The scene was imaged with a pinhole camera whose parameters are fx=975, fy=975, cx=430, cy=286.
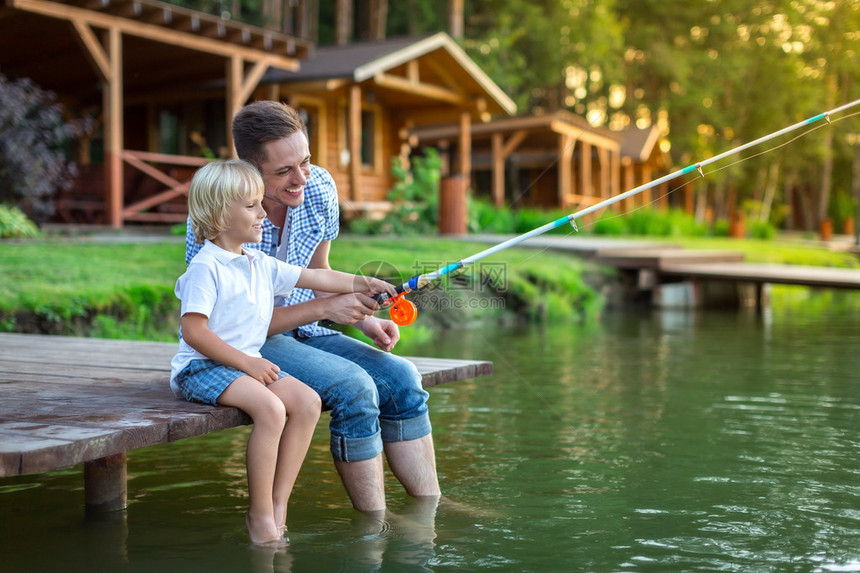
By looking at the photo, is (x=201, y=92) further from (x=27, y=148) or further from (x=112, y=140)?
(x=27, y=148)

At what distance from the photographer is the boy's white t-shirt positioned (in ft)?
9.58

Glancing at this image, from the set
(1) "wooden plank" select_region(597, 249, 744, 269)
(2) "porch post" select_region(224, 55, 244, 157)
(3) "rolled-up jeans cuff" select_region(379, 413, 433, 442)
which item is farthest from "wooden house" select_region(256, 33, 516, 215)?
(3) "rolled-up jeans cuff" select_region(379, 413, 433, 442)

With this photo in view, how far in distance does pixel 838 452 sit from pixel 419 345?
4.29 metres

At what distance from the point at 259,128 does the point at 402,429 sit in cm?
112

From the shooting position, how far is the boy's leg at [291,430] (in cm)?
297

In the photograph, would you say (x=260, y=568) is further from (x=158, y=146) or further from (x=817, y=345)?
(x=158, y=146)

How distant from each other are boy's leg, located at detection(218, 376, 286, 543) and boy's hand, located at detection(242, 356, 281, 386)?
0.08 ft

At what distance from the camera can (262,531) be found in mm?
2918

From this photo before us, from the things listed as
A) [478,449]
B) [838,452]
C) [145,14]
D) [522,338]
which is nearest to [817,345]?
[522,338]

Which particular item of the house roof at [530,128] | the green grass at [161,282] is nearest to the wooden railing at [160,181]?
the green grass at [161,282]

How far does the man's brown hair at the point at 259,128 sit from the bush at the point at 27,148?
790 centimetres

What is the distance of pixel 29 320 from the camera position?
6.16 meters

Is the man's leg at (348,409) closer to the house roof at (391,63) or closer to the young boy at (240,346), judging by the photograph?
the young boy at (240,346)

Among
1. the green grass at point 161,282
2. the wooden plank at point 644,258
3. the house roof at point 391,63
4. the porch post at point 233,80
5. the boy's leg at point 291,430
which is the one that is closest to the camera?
the boy's leg at point 291,430
